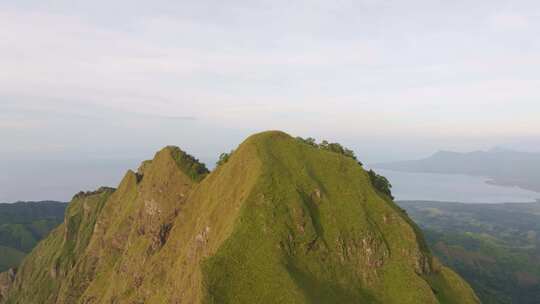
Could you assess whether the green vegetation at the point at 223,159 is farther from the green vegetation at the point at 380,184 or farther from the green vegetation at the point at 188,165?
the green vegetation at the point at 380,184

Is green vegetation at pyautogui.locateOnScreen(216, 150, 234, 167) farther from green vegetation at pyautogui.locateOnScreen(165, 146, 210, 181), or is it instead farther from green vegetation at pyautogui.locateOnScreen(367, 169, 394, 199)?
green vegetation at pyautogui.locateOnScreen(367, 169, 394, 199)

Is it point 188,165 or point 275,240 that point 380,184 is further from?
point 188,165

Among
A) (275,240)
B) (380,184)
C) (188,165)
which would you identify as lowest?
(275,240)

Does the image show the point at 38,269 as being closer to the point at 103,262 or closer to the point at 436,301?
the point at 103,262

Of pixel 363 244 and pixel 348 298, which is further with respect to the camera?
pixel 363 244

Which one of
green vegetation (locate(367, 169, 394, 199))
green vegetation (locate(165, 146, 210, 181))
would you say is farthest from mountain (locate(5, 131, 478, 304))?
green vegetation (locate(367, 169, 394, 199))

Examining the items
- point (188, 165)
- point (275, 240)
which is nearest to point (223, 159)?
point (188, 165)

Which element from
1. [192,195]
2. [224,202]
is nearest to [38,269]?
[192,195]

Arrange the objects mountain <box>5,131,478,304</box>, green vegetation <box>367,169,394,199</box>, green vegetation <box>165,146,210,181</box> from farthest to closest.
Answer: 1. green vegetation <box>165,146,210,181</box>
2. green vegetation <box>367,169,394,199</box>
3. mountain <box>5,131,478,304</box>
